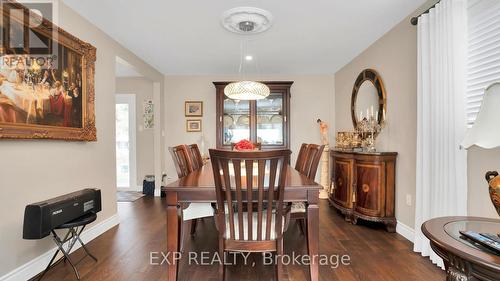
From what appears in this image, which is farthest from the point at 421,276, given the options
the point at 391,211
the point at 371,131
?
the point at 371,131

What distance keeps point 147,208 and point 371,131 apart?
11.0 feet

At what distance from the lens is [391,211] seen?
2.71m

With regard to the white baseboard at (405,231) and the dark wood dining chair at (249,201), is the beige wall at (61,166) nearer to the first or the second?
the dark wood dining chair at (249,201)

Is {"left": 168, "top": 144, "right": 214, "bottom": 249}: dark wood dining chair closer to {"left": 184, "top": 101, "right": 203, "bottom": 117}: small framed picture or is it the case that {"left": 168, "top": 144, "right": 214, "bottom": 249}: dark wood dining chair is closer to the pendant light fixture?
the pendant light fixture

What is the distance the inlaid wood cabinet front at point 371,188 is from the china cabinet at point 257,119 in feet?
5.29

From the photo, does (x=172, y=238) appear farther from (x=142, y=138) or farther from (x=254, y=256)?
(x=142, y=138)

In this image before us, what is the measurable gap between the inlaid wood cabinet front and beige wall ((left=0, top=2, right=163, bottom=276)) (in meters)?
→ 2.90

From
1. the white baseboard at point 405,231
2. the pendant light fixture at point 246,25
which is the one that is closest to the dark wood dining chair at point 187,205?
the pendant light fixture at point 246,25

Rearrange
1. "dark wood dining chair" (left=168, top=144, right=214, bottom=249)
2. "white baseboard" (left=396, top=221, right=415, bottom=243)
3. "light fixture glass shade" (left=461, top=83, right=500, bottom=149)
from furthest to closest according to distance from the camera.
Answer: "white baseboard" (left=396, top=221, right=415, bottom=243)
"dark wood dining chair" (left=168, top=144, right=214, bottom=249)
"light fixture glass shade" (left=461, top=83, right=500, bottom=149)

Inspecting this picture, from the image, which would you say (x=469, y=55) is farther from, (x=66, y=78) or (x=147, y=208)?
(x=147, y=208)

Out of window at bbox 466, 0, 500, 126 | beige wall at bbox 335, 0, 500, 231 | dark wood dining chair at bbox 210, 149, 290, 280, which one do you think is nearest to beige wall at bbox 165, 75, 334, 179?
beige wall at bbox 335, 0, 500, 231

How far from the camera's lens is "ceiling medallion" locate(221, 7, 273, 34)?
2.29 metres

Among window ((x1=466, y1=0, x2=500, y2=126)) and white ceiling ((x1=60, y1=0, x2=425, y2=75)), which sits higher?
white ceiling ((x1=60, y1=0, x2=425, y2=75))

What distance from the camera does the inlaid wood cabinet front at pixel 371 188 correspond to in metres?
2.69
